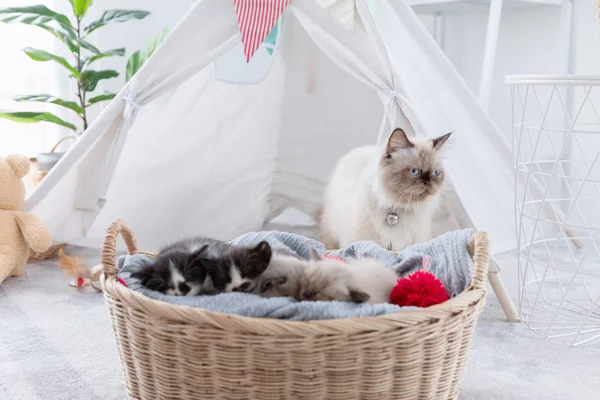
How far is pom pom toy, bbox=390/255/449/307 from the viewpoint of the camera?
127cm

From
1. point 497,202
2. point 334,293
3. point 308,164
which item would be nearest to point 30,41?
point 308,164

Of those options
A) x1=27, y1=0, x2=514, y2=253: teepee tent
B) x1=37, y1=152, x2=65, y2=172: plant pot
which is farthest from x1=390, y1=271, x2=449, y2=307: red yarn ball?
x1=37, y1=152, x2=65, y2=172: plant pot

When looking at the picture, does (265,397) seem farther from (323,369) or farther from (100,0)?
(100,0)

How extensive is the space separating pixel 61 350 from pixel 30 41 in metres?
2.13

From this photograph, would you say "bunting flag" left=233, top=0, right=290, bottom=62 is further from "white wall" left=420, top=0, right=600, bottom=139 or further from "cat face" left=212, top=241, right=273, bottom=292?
"white wall" left=420, top=0, right=600, bottom=139

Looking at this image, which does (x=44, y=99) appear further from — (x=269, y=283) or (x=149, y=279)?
(x=269, y=283)

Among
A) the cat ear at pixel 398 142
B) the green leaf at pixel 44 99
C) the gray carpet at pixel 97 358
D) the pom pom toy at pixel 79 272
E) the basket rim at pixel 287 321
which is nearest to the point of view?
the basket rim at pixel 287 321

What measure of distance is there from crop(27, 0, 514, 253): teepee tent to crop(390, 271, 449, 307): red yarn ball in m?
0.84

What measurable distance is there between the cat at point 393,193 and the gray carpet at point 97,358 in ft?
1.15

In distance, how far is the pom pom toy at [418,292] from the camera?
1267mm

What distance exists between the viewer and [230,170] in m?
2.85

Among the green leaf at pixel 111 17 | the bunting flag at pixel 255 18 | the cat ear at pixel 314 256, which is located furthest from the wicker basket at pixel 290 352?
the green leaf at pixel 111 17

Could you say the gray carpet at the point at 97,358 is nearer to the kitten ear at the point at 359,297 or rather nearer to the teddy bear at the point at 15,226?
the teddy bear at the point at 15,226

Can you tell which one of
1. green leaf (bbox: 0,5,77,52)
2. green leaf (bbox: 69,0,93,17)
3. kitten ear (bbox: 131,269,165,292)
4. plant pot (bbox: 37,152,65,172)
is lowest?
kitten ear (bbox: 131,269,165,292)
